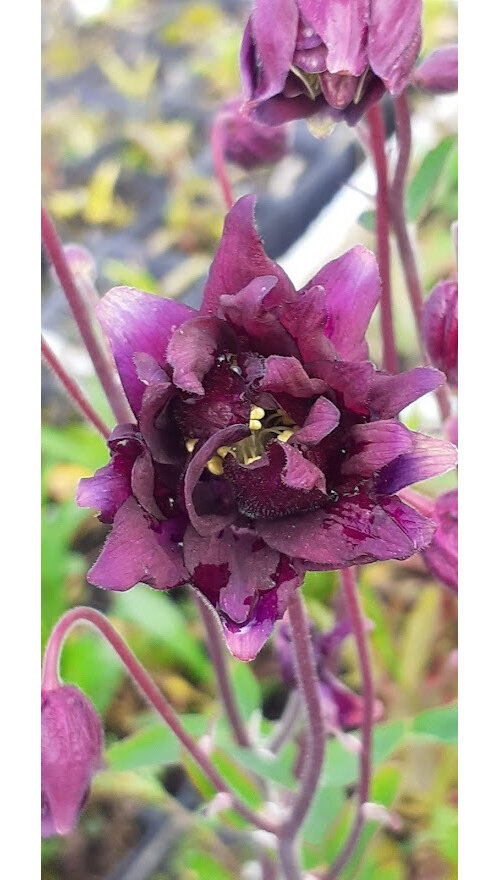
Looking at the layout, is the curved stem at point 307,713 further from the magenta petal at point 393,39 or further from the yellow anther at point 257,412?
the magenta petal at point 393,39

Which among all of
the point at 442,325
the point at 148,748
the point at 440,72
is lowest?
the point at 148,748

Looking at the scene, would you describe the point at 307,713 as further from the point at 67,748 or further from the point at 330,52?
the point at 330,52

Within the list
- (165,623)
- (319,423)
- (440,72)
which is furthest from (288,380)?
(165,623)

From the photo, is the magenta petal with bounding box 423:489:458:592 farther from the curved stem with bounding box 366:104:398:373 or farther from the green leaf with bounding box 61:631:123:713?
the green leaf with bounding box 61:631:123:713

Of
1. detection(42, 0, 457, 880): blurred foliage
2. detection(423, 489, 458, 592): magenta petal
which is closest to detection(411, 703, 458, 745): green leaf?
detection(42, 0, 457, 880): blurred foliage

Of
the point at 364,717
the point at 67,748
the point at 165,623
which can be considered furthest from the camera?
the point at 165,623

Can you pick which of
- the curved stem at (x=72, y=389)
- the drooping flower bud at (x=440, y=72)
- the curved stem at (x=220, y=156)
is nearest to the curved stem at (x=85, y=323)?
the curved stem at (x=72, y=389)
